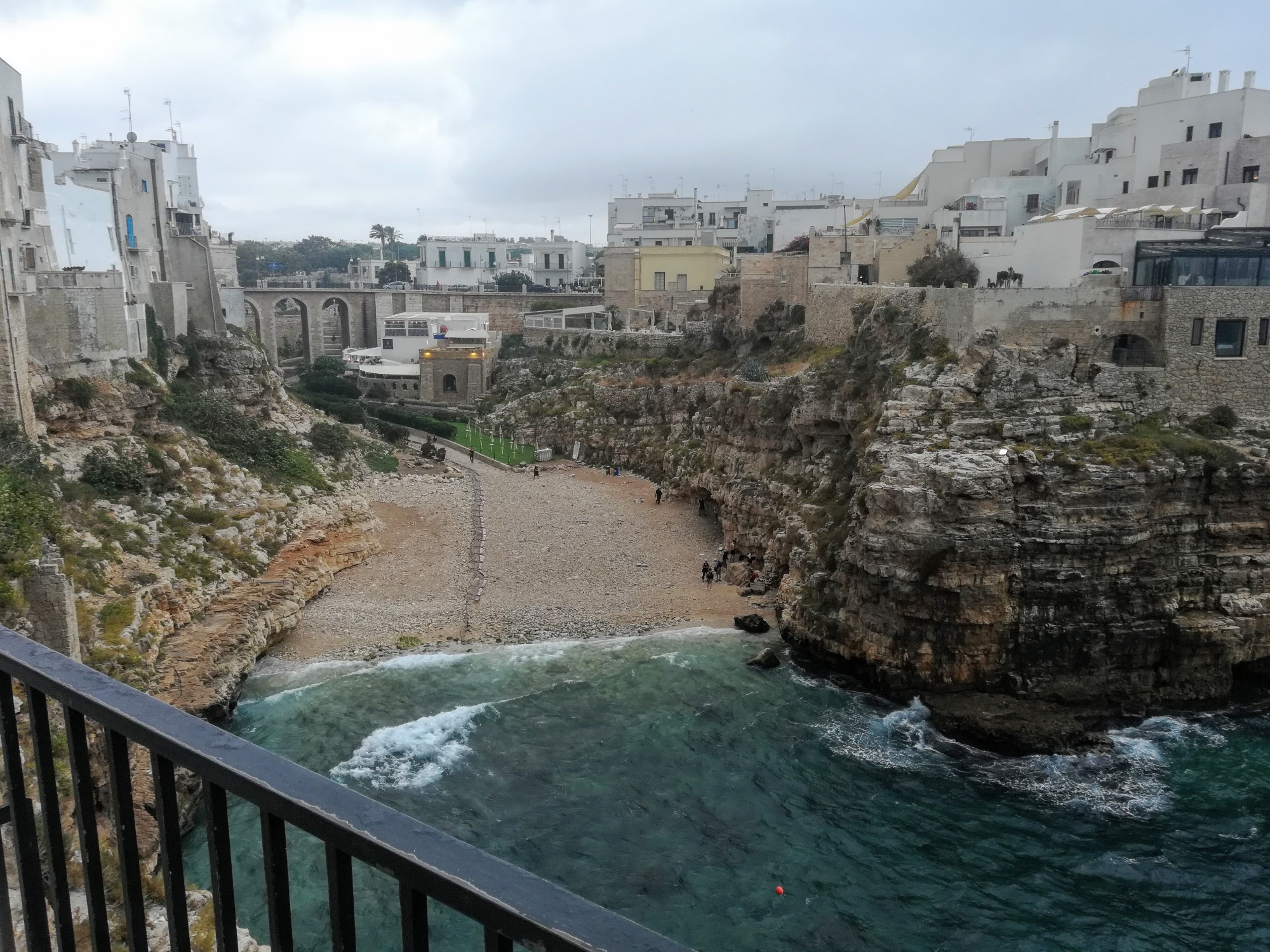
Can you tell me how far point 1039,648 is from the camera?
2181cm

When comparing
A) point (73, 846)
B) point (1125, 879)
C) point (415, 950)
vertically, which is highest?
point (415, 950)

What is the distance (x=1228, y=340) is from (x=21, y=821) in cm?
2916

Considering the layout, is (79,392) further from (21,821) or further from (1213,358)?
(1213,358)

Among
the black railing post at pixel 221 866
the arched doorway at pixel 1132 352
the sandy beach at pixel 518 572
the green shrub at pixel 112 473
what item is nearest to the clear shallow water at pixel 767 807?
the sandy beach at pixel 518 572

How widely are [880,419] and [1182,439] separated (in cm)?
716

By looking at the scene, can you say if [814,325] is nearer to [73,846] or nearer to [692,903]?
[692,903]

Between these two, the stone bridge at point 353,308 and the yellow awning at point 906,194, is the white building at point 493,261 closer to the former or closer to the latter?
the stone bridge at point 353,308

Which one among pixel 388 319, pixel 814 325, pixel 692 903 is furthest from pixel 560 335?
pixel 692 903

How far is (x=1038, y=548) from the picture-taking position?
21.7 metres

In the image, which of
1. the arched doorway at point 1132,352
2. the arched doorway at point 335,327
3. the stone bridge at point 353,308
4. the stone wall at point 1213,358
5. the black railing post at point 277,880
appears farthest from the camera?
the arched doorway at point 335,327

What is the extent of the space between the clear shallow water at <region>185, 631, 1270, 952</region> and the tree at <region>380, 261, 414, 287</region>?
237 ft

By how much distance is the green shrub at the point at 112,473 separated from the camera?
2394 cm

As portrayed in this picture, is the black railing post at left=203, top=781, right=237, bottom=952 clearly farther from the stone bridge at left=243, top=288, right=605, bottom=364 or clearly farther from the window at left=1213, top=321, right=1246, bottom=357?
the stone bridge at left=243, top=288, right=605, bottom=364

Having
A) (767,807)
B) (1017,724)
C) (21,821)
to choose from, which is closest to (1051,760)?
(1017,724)
